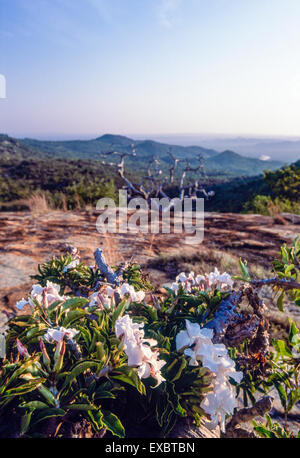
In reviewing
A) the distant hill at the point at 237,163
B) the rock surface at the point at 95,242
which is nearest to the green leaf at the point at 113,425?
the rock surface at the point at 95,242

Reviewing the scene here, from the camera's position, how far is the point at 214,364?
892mm

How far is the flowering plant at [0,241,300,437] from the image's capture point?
2.87ft

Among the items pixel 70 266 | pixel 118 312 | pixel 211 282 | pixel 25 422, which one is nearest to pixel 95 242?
pixel 70 266

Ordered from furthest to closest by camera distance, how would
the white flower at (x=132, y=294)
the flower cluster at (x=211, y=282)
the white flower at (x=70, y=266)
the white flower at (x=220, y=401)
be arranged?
1. the white flower at (x=70, y=266)
2. the flower cluster at (x=211, y=282)
3. the white flower at (x=132, y=294)
4. the white flower at (x=220, y=401)

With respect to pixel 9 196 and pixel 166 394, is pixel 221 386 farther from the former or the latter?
pixel 9 196

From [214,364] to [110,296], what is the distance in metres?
0.51

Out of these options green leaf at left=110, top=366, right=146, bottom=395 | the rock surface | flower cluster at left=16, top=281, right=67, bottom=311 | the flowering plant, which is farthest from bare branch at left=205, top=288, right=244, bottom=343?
the rock surface

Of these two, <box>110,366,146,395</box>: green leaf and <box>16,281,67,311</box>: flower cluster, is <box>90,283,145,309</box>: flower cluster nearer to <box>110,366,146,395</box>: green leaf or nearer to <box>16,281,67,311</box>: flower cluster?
<box>16,281,67,311</box>: flower cluster

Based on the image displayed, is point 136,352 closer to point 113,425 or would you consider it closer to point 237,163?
point 113,425

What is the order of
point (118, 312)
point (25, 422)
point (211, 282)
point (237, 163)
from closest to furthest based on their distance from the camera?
point (25, 422) < point (118, 312) < point (211, 282) < point (237, 163)

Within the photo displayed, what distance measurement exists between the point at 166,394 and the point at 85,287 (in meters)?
0.81

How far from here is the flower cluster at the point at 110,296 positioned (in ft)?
3.70

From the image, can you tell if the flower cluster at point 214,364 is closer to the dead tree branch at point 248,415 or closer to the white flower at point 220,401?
the white flower at point 220,401

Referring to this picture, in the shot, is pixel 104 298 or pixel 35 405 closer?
pixel 35 405
